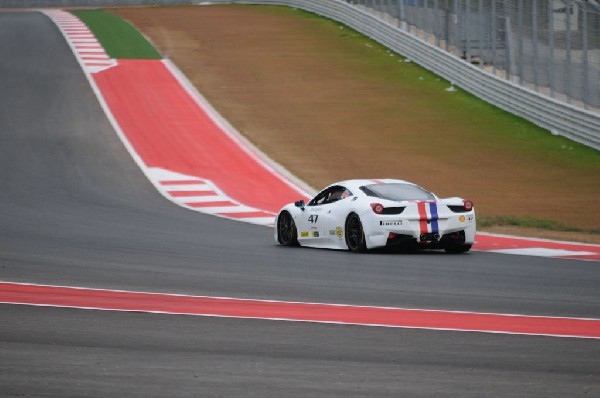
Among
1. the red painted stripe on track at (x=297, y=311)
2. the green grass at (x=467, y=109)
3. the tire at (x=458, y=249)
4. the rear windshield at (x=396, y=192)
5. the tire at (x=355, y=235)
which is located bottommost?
the green grass at (x=467, y=109)

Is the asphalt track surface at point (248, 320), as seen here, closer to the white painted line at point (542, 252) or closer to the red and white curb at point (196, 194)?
the white painted line at point (542, 252)

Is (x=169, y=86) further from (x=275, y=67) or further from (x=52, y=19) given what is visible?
(x=52, y=19)

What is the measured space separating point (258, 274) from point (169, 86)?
27.9 meters

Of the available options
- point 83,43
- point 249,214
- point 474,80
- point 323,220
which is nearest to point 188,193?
point 249,214

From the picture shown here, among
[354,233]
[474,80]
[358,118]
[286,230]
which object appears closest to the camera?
[354,233]

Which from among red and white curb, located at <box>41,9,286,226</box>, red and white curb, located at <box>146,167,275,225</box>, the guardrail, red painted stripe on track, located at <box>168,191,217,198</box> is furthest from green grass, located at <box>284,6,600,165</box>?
red painted stripe on track, located at <box>168,191,217,198</box>

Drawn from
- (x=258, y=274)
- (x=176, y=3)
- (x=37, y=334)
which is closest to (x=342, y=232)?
(x=258, y=274)

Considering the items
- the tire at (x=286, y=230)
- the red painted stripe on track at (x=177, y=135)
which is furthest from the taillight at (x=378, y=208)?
the red painted stripe on track at (x=177, y=135)

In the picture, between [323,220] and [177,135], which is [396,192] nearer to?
[323,220]

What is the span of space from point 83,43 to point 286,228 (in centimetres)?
3263

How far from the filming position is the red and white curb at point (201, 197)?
23078 millimetres

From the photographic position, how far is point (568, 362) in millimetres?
8172

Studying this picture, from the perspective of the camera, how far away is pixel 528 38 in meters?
33.4

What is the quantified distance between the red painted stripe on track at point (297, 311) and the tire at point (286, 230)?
6581 mm
